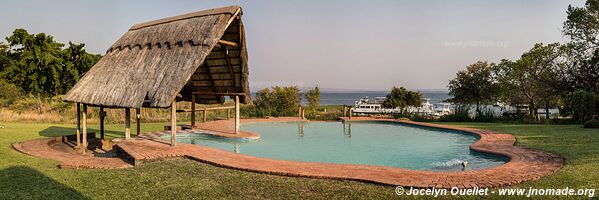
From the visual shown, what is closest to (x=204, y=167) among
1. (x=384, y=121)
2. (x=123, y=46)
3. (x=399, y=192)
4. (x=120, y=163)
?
(x=120, y=163)

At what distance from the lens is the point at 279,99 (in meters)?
23.4

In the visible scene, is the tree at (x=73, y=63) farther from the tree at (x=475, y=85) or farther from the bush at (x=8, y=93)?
the tree at (x=475, y=85)

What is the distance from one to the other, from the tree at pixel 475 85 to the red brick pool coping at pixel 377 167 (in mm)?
19347

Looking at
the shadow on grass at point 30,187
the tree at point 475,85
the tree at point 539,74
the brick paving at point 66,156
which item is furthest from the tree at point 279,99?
the shadow on grass at point 30,187

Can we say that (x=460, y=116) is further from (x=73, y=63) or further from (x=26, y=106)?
(x=73, y=63)

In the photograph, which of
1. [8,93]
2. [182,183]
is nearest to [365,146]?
[182,183]

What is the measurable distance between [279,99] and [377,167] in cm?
1677

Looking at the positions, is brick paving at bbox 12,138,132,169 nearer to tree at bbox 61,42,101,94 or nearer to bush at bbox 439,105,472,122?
bush at bbox 439,105,472,122

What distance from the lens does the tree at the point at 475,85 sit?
2683 centimetres

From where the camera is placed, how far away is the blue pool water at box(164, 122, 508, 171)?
30.4ft

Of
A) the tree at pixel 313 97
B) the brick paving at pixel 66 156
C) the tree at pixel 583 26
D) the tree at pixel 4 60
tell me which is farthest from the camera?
the tree at pixel 4 60

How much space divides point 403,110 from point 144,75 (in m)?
17.2

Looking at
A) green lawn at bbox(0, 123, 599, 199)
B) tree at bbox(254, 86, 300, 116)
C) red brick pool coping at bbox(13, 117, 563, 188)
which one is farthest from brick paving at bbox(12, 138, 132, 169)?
tree at bbox(254, 86, 300, 116)

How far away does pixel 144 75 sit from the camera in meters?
9.44
